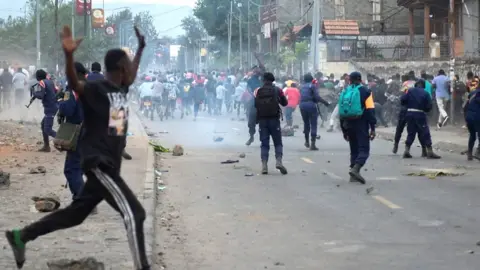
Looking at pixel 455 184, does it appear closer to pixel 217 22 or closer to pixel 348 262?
pixel 348 262

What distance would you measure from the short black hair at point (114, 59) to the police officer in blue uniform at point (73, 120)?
3259 millimetres

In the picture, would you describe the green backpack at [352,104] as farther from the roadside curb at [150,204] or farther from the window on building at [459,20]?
the window on building at [459,20]

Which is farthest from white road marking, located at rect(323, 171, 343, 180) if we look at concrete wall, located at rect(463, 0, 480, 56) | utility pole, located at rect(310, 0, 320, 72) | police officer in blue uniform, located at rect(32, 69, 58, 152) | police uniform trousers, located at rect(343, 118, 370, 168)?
concrete wall, located at rect(463, 0, 480, 56)

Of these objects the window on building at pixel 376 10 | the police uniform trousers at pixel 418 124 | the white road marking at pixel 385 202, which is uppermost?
the window on building at pixel 376 10

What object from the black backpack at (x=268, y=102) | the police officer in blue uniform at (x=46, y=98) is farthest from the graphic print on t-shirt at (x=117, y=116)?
the police officer in blue uniform at (x=46, y=98)

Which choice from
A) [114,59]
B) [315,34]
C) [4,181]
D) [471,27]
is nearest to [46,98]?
[4,181]

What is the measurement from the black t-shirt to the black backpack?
30.9 feet

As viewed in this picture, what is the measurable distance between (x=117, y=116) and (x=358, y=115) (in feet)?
27.2

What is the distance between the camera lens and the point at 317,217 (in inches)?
454

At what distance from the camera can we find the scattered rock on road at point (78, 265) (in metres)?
7.62

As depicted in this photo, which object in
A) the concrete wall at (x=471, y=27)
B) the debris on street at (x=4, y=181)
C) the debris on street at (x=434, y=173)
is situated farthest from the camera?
the concrete wall at (x=471, y=27)

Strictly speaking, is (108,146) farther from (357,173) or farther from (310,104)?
(310,104)

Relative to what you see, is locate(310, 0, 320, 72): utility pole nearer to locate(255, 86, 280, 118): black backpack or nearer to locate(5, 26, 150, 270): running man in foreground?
locate(255, 86, 280, 118): black backpack

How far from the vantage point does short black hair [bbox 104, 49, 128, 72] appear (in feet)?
23.9
